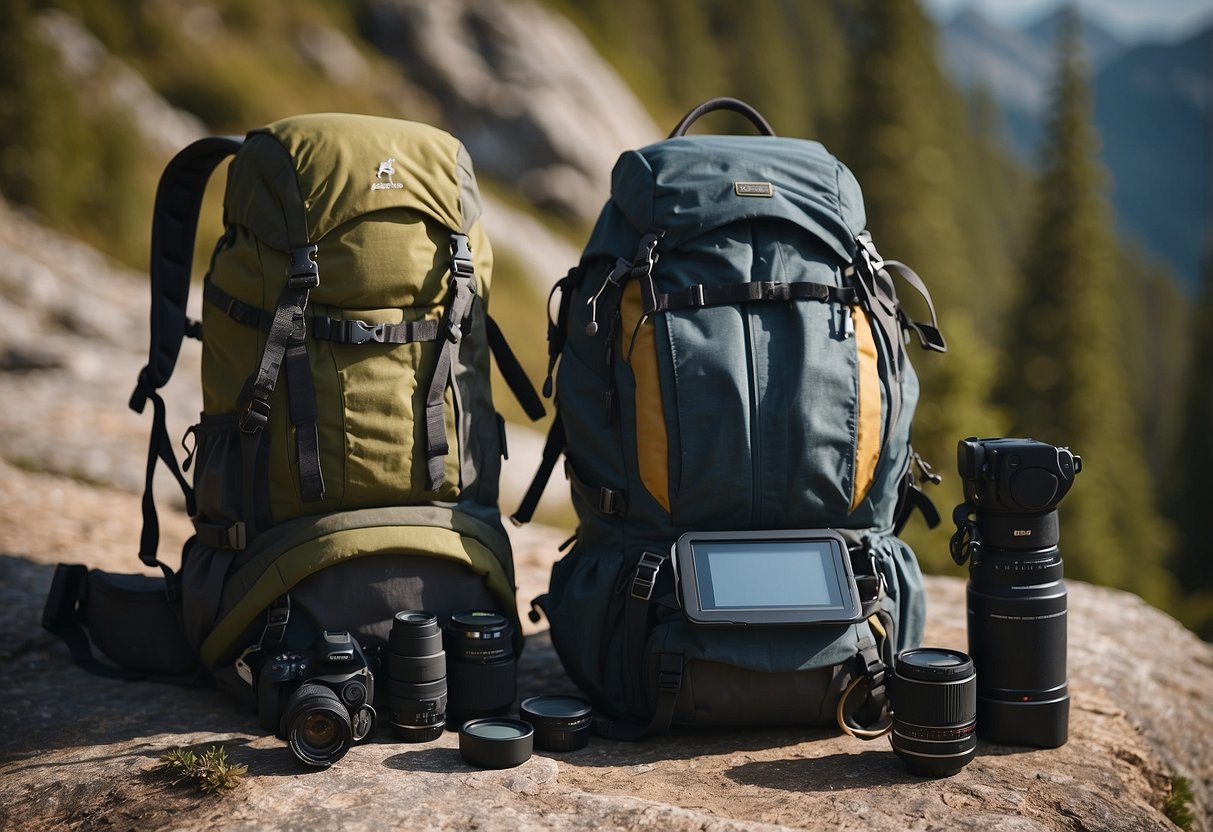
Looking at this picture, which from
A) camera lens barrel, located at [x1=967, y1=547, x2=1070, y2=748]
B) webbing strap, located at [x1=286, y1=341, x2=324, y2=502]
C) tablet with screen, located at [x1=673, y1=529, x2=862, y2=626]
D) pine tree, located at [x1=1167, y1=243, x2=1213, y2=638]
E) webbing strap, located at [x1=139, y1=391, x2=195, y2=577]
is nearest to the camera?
tablet with screen, located at [x1=673, y1=529, x2=862, y2=626]

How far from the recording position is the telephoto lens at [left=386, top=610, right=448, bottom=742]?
Result: 3.94 meters

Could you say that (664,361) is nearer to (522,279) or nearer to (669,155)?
(669,155)

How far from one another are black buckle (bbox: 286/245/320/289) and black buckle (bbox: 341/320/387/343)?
Answer: 0.19 m

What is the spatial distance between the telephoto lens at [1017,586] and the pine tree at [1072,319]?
1043 inches

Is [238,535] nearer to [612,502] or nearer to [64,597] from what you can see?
[64,597]

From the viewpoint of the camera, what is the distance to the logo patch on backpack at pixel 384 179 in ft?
13.9

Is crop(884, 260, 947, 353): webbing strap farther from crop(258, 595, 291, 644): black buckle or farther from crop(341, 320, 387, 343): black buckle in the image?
crop(258, 595, 291, 644): black buckle

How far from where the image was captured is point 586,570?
4398 mm

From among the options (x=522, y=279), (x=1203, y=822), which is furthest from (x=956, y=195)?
(x=1203, y=822)

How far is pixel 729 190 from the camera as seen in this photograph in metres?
4.35

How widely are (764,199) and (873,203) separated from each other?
76.1ft

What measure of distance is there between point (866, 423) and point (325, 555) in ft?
6.87

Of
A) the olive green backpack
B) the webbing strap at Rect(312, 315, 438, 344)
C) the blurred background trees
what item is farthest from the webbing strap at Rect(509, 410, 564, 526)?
the blurred background trees

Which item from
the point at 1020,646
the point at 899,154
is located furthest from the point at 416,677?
the point at 899,154
